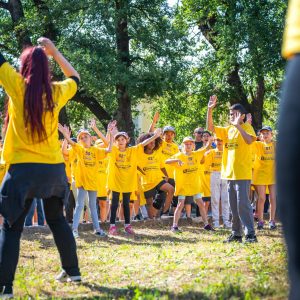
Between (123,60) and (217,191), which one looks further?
(123,60)

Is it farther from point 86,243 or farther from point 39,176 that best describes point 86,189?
point 39,176

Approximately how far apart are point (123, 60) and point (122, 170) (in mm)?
8558

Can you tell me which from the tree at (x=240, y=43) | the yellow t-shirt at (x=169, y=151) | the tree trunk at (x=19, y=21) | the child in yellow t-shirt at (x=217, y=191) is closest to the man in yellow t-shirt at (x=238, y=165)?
the child in yellow t-shirt at (x=217, y=191)

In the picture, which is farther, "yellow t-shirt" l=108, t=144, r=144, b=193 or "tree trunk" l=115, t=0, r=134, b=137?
"tree trunk" l=115, t=0, r=134, b=137

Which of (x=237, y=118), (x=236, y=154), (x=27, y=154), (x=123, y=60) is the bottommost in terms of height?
(x=27, y=154)

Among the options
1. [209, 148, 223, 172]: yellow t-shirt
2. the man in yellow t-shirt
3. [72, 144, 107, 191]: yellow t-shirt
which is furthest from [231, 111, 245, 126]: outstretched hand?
[209, 148, 223, 172]: yellow t-shirt

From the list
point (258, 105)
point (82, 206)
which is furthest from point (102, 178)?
point (258, 105)

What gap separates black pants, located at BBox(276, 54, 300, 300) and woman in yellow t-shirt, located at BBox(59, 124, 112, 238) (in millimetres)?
9150

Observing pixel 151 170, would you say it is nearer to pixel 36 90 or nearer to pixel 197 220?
pixel 197 220

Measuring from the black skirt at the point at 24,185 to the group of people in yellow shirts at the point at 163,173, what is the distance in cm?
436

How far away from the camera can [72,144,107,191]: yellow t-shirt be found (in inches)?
444

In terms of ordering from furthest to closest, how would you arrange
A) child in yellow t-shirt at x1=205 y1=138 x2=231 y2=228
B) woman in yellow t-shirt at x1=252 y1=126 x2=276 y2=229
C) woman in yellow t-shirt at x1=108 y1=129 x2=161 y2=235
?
1. child in yellow t-shirt at x1=205 y1=138 x2=231 y2=228
2. woman in yellow t-shirt at x1=252 y1=126 x2=276 y2=229
3. woman in yellow t-shirt at x1=108 y1=129 x2=161 y2=235

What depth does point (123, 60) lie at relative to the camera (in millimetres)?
19938

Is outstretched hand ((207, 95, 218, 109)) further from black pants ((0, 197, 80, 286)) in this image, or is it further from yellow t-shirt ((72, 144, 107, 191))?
black pants ((0, 197, 80, 286))
